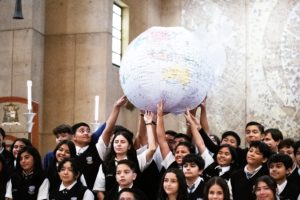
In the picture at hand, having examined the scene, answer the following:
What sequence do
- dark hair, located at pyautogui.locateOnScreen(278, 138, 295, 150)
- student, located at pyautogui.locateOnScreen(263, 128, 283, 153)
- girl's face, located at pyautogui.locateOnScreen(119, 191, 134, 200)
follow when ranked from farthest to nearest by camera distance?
student, located at pyautogui.locateOnScreen(263, 128, 283, 153), dark hair, located at pyautogui.locateOnScreen(278, 138, 295, 150), girl's face, located at pyautogui.locateOnScreen(119, 191, 134, 200)

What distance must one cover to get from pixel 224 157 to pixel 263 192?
2.70 feet

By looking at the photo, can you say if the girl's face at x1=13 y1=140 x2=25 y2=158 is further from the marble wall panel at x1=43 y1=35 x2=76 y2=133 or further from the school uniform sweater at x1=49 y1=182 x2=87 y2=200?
the marble wall panel at x1=43 y1=35 x2=76 y2=133

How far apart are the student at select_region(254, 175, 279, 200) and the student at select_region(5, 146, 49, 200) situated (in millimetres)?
1856

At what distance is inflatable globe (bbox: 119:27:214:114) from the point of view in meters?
4.14

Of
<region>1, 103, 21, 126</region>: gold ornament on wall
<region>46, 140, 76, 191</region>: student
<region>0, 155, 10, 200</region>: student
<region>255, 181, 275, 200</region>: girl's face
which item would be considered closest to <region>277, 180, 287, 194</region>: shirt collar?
<region>255, 181, 275, 200</region>: girl's face

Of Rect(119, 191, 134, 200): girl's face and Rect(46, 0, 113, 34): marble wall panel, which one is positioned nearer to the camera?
Rect(119, 191, 134, 200): girl's face

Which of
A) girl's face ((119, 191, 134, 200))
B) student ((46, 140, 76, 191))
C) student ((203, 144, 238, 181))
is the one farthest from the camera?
student ((46, 140, 76, 191))

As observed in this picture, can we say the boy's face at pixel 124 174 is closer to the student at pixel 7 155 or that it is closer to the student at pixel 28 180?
the student at pixel 28 180

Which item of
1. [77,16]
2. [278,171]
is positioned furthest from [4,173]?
[77,16]

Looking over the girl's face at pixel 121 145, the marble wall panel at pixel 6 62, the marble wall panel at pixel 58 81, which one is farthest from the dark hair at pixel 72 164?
the marble wall panel at pixel 58 81

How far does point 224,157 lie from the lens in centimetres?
482

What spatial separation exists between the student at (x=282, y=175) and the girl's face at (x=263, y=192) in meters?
0.39

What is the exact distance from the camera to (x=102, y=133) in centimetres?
506

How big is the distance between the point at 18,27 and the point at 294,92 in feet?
17.1
